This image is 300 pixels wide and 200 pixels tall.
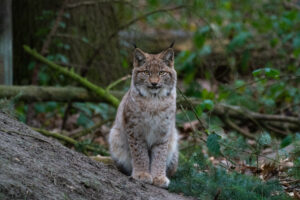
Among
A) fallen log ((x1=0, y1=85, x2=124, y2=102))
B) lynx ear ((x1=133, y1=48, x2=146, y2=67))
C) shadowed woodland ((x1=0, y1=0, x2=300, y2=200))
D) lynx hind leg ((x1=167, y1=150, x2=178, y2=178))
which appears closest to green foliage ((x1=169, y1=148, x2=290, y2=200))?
shadowed woodland ((x1=0, y1=0, x2=300, y2=200))

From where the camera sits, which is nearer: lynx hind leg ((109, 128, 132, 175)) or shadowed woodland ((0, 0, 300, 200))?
shadowed woodland ((0, 0, 300, 200))

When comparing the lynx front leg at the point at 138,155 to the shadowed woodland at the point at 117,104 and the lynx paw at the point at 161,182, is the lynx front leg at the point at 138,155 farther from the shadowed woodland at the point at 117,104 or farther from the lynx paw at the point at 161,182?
the shadowed woodland at the point at 117,104

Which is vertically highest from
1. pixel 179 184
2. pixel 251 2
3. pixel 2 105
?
pixel 251 2

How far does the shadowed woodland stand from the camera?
356 centimetres

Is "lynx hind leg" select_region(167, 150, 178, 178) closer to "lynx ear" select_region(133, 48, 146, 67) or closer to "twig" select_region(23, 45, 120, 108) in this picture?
"lynx ear" select_region(133, 48, 146, 67)

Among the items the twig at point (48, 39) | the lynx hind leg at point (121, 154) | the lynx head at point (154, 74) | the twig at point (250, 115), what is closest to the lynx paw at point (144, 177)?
the lynx hind leg at point (121, 154)

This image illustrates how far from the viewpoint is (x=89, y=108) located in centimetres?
725

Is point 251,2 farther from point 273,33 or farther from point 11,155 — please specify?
point 11,155

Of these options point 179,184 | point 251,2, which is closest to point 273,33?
point 251,2

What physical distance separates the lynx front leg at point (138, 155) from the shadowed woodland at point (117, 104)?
325mm

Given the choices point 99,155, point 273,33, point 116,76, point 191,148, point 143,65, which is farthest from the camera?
point 273,33

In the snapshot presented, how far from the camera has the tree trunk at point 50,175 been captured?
2.85 meters

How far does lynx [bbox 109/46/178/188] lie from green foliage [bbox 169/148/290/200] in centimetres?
32

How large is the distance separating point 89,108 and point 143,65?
290 cm
